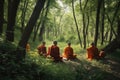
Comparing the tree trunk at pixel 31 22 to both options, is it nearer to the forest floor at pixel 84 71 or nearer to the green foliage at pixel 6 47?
the green foliage at pixel 6 47

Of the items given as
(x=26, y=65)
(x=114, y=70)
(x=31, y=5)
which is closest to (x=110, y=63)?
(x=114, y=70)

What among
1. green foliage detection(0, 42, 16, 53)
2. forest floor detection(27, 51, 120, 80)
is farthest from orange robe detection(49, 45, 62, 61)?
green foliage detection(0, 42, 16, 53)

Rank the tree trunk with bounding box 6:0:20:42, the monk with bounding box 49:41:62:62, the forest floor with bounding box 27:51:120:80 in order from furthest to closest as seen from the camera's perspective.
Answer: the monk with bounding box 49:41:62:62
the tree trunk with bounding box 6:0:20:42
the forest floor with bounding box 27:51:120:80

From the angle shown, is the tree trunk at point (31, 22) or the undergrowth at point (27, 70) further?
the tree trunk at point (31, 22)

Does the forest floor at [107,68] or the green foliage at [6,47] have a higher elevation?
the green foliage at [6,47]

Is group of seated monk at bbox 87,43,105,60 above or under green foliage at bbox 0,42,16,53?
under

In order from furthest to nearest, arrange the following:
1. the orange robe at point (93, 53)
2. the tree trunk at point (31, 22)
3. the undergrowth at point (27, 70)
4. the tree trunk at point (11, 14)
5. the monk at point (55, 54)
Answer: the orange robe at point (93, 53)
the monk at point (55, 54)
the tree trunk at point (11, 14)
the tree trunk at point (31, 22)
the undergrowth at point (27, 70)

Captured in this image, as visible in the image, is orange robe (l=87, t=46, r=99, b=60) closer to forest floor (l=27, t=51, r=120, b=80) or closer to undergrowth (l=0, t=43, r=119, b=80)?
forest floor (l=27, t=51, r=120, b=80)

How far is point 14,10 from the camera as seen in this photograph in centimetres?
1098

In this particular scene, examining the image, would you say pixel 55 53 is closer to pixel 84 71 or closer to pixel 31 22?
pixel 84 71

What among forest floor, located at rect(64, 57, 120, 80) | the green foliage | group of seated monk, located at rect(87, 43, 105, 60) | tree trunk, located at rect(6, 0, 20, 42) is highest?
tree trunk, located at rect(6, 0, 20, 42)

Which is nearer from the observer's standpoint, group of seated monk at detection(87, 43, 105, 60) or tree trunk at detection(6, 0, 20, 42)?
tree trunk at detection(6, 0, 20, 42)

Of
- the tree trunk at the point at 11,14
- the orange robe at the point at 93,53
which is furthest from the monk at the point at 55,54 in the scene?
the tree trunk at the point at 11,14

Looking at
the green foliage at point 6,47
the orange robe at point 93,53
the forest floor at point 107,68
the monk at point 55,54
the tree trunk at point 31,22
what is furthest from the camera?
the orange robe at point 93,53
